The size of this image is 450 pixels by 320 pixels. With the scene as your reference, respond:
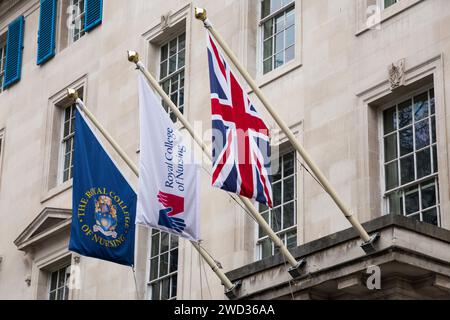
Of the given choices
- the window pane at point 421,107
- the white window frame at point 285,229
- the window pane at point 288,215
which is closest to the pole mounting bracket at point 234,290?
the white window frame at point 285,229

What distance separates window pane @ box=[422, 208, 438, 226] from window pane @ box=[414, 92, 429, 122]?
1650mm

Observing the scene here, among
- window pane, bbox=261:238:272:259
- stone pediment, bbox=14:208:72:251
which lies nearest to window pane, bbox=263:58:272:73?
window pane, bbox=261:238:272:259

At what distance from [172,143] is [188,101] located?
5025 millimetres

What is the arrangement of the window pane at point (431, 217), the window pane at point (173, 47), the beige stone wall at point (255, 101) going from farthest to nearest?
the window pane at point (173, 47)
the beige stone wall at point (255, 101)
the window pane at point (431, 217)

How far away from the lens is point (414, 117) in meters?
21.2

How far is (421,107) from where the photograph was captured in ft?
69.3

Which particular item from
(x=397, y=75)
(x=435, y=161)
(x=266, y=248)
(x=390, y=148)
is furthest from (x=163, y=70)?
(x=435, y=161)

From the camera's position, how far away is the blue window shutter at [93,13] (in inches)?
1213

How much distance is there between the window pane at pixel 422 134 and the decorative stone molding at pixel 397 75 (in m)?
0.75

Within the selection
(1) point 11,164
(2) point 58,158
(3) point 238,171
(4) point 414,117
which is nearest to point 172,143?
(3) point 238,171

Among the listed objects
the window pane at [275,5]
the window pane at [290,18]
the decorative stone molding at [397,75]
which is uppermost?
the window pane at [275,5]

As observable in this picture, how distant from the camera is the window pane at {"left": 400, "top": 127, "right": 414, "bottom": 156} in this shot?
69.2ft

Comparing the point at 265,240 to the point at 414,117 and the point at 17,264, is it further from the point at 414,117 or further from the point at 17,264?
the point at 17,264

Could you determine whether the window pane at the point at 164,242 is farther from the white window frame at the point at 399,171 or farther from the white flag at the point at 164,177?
the white window frame at the point at 399,171
